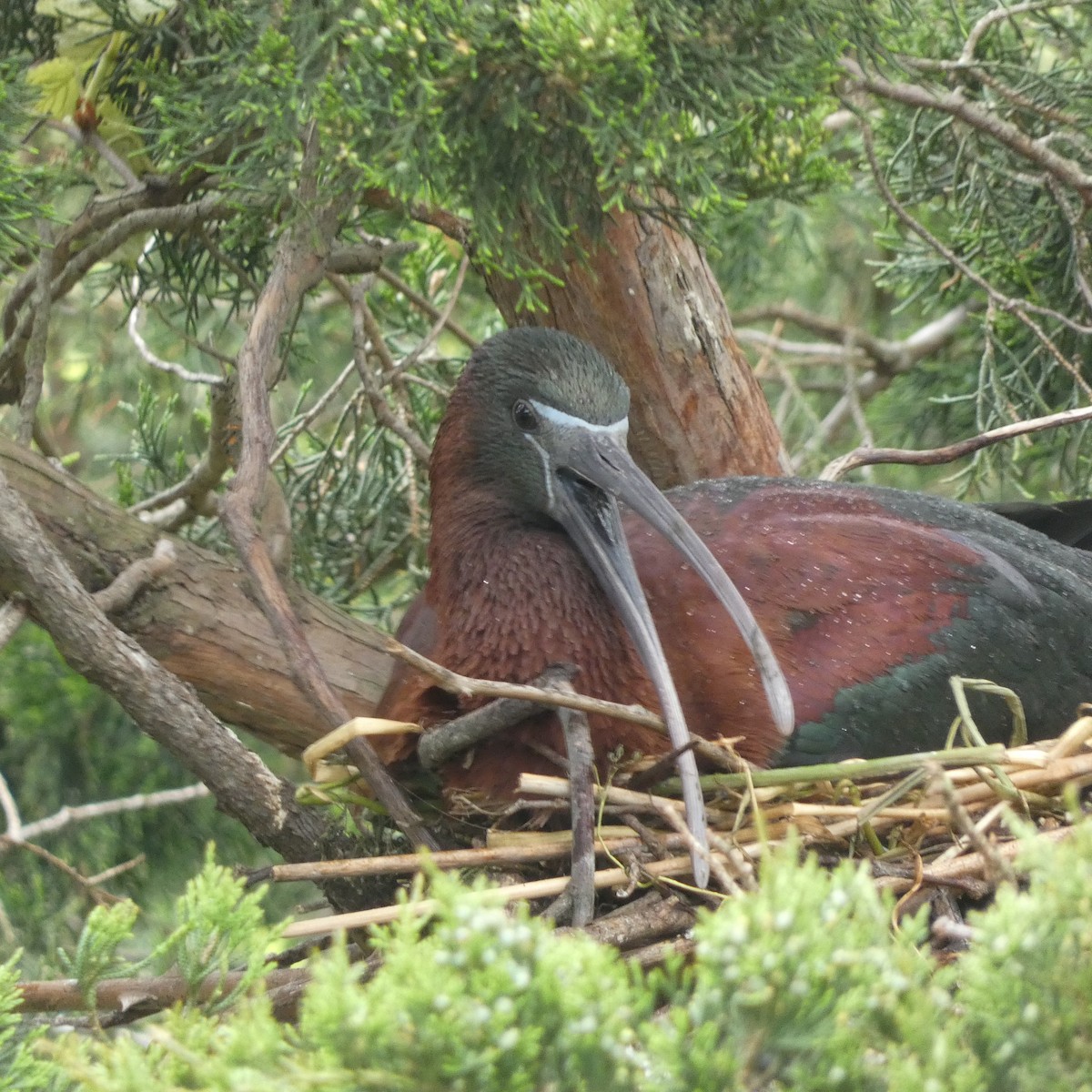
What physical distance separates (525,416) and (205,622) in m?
0.67

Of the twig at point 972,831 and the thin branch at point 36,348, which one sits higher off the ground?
the thin branch at point 36,348

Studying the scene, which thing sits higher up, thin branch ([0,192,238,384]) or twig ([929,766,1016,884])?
thin branch ([0,192,238,384])

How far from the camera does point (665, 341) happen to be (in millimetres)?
2713

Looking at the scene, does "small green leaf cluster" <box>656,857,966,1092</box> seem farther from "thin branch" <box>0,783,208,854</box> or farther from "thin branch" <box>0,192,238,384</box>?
"thin branch" <box>0,192,238,384</box>

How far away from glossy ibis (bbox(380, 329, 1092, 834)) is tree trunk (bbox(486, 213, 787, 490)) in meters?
0.33

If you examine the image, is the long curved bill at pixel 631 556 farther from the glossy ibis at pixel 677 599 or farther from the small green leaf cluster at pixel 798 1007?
the small green leaf cluster at pixel 798 1007

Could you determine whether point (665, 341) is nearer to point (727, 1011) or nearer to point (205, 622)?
point (205, 622)

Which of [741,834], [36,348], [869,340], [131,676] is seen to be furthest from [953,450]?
[36,348]

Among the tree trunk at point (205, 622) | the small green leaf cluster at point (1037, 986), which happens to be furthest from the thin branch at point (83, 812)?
the small green leaf cluster at point (1037, 986)

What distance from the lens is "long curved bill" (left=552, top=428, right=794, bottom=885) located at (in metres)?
1.96

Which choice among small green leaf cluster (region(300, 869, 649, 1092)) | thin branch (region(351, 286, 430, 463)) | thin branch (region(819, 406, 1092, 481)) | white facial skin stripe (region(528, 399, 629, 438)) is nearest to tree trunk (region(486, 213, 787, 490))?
thin branch (region(819, 406, 1092, 481))

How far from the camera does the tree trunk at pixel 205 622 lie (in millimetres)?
2332

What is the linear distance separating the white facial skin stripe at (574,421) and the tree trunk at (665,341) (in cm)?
37

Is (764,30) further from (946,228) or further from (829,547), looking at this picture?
(946,228)
